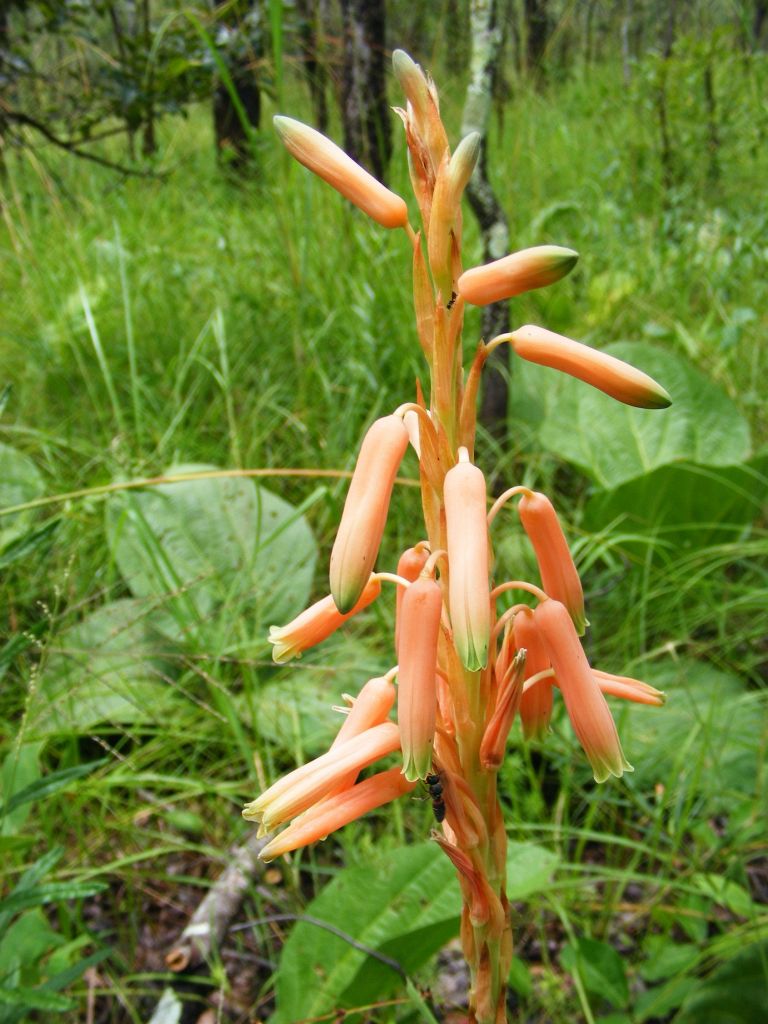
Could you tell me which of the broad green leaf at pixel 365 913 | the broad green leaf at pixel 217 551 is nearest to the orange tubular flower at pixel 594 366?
the broad green leaf at pixel 365 913

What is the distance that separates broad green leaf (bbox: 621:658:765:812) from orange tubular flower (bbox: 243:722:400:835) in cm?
115

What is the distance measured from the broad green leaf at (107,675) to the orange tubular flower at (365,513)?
1367 millimetres

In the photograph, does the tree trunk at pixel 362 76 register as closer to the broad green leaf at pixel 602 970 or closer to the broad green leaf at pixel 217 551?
the broad green leaf at pixel 217 551

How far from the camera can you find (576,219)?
5375 mm

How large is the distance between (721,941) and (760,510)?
1786 mm

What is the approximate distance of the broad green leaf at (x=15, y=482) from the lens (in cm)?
310

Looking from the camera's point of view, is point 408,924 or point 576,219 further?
point 576,219

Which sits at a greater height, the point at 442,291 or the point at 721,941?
the point at 442,291

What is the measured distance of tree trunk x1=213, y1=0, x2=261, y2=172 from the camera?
522cm

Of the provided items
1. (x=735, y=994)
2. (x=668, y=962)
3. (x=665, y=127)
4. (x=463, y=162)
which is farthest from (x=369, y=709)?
(x=665, y=127)

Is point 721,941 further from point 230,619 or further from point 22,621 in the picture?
point 22,621

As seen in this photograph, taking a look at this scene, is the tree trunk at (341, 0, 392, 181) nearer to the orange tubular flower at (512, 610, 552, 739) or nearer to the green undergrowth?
the green undergrowth

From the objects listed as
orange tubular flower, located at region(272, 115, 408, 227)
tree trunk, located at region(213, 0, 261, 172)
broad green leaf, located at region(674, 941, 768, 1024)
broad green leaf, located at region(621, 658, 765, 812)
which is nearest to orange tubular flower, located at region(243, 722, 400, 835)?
orange tubular flower, located at region(272, 115, 408, 227)

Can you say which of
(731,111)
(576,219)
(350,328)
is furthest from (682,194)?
(350,328)
